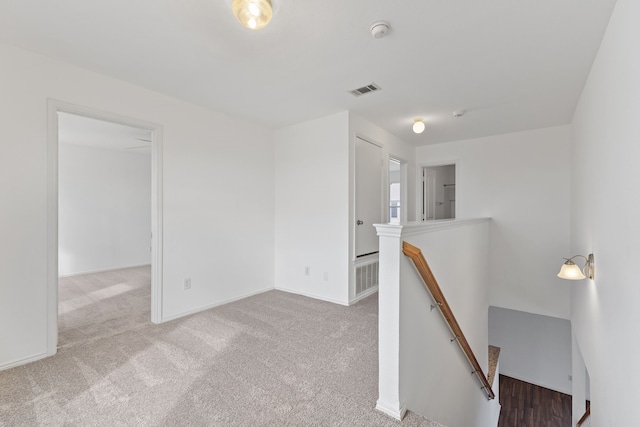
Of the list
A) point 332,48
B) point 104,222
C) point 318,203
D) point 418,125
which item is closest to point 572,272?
point 418,125

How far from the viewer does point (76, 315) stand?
3275 mm

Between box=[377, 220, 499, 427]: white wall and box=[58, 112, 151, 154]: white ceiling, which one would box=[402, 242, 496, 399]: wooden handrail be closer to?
box=[377, 220, 499, 427]: white wall

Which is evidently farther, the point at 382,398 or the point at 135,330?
the point at 135,330

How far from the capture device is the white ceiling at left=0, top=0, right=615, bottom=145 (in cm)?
182

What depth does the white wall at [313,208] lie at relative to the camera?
146 inches

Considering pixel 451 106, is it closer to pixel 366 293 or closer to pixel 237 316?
pixel 366 293

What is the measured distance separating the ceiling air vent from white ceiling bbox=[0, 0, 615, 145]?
0.27ft

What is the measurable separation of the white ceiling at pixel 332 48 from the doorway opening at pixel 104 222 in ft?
2.32

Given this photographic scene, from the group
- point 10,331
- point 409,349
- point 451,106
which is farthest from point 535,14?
point 10,331

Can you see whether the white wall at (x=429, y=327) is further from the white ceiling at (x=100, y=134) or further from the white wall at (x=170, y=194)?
the white ceiling at (x=100, y=134)

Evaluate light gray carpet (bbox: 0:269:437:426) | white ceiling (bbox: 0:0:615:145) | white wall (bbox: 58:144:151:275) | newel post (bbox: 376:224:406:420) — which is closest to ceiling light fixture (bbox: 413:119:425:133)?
white ceiling (bbox: 0:0:615:145)

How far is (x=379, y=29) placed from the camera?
1.96m

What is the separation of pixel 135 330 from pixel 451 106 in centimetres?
431

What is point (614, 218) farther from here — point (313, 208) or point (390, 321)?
point (313, 208)
